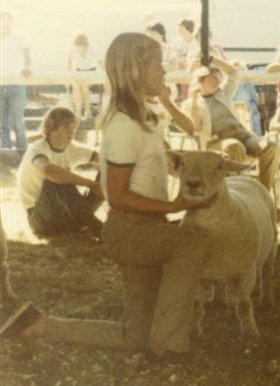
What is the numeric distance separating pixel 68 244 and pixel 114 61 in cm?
280

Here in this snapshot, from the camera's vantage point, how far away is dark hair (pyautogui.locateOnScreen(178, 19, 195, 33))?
934 cm

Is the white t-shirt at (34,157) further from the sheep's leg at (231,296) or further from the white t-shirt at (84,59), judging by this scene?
the white t-shirt at (84,59)

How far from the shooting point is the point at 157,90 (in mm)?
3730

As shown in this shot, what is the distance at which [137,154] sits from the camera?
3678mm

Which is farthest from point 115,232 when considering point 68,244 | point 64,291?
point 68,244

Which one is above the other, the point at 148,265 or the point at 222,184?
the point at 222,184

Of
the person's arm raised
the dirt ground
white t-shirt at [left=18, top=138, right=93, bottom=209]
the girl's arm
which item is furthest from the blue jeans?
the girl's arm

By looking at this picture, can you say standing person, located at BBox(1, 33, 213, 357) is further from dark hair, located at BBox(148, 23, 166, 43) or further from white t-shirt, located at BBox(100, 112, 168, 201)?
dark hair, located at BBox(148, 23, 166, 43)

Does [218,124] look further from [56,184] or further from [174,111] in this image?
[174,111]

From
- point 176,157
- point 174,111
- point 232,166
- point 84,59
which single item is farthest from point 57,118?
point 84,59

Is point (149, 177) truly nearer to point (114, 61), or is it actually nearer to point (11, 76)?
point (114, 61)

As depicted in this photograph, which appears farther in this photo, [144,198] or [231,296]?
[231,296]

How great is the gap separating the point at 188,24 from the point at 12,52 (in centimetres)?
233

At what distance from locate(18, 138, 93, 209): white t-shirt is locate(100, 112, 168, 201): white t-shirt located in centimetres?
252
